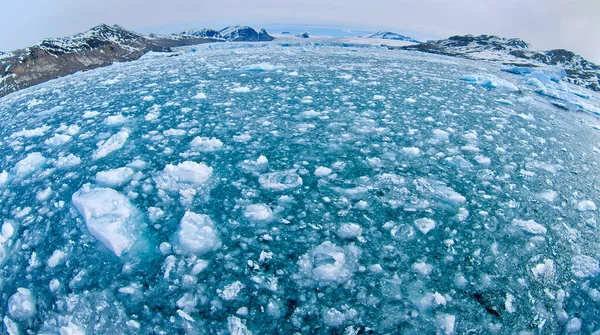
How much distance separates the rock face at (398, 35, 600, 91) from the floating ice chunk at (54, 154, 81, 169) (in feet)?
158

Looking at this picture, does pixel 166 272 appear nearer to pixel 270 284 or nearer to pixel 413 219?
pixel 270 284

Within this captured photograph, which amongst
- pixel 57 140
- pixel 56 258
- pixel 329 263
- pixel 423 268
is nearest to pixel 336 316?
pixel 329 263

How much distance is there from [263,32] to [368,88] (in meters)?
149

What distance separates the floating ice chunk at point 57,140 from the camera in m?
4.15

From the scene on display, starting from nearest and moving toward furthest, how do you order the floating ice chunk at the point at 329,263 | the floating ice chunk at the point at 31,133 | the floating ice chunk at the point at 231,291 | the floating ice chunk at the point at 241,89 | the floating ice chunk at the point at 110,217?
the floating ice chunk at the point at 231,291 < the floating ice chunk at the point at 329,263 < the floating ice chunk at the point at 110,217 < the floating ice chunk at the point at 31,133 < the floating ice chunk at the point at 241,89

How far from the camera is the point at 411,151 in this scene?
3.80 metres

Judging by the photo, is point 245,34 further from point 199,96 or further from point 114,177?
point 114,177

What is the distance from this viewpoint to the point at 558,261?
2.30 m

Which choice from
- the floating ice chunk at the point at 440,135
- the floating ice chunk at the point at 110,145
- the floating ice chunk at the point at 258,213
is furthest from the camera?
the floating ice chunk at the point at 440,135

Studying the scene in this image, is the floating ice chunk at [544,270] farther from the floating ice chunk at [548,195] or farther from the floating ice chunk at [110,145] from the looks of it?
the floating ice chunk at [110,145]

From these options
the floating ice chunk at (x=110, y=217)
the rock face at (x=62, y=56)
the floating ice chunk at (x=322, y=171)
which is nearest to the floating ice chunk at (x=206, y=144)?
the floating ice chunk at (x=110, y=217)

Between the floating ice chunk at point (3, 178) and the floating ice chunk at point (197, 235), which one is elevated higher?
the floating ice chunk at point (197, 235)

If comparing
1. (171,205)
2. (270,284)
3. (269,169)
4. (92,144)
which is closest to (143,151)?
(92,144)

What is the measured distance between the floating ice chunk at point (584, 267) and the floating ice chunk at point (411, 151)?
70.5 inches
